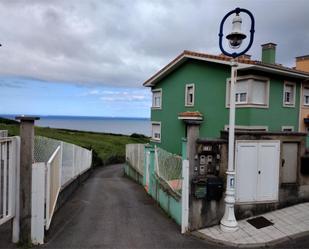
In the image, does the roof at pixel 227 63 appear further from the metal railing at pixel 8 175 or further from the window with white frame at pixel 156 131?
the metal railing at pixel 8 175

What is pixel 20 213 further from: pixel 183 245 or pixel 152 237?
pixel 183 245

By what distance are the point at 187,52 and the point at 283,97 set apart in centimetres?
694

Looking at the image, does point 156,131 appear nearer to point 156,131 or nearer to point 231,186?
point 156,131

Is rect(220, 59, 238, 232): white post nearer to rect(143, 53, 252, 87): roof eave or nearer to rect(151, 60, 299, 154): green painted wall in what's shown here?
rect(143, 53, 252, 87): roof eave

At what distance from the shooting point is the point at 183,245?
22.3ft

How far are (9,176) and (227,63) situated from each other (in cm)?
1327

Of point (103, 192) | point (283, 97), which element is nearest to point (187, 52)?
point (283, 97)

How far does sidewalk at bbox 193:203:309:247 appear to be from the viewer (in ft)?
22.8

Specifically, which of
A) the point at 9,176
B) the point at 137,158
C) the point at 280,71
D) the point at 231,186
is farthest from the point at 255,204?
the point at 137,158

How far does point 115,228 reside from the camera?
777 cm

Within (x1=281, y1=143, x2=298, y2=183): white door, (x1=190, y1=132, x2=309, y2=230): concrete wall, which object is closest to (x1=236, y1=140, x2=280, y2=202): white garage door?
(x1=190, y1=132, x2=309, y2=230): concrete wall

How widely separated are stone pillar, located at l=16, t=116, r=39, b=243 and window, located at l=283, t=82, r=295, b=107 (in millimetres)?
15080

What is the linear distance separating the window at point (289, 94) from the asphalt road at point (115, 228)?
436 inches

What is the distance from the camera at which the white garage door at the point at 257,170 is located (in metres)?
8.22
